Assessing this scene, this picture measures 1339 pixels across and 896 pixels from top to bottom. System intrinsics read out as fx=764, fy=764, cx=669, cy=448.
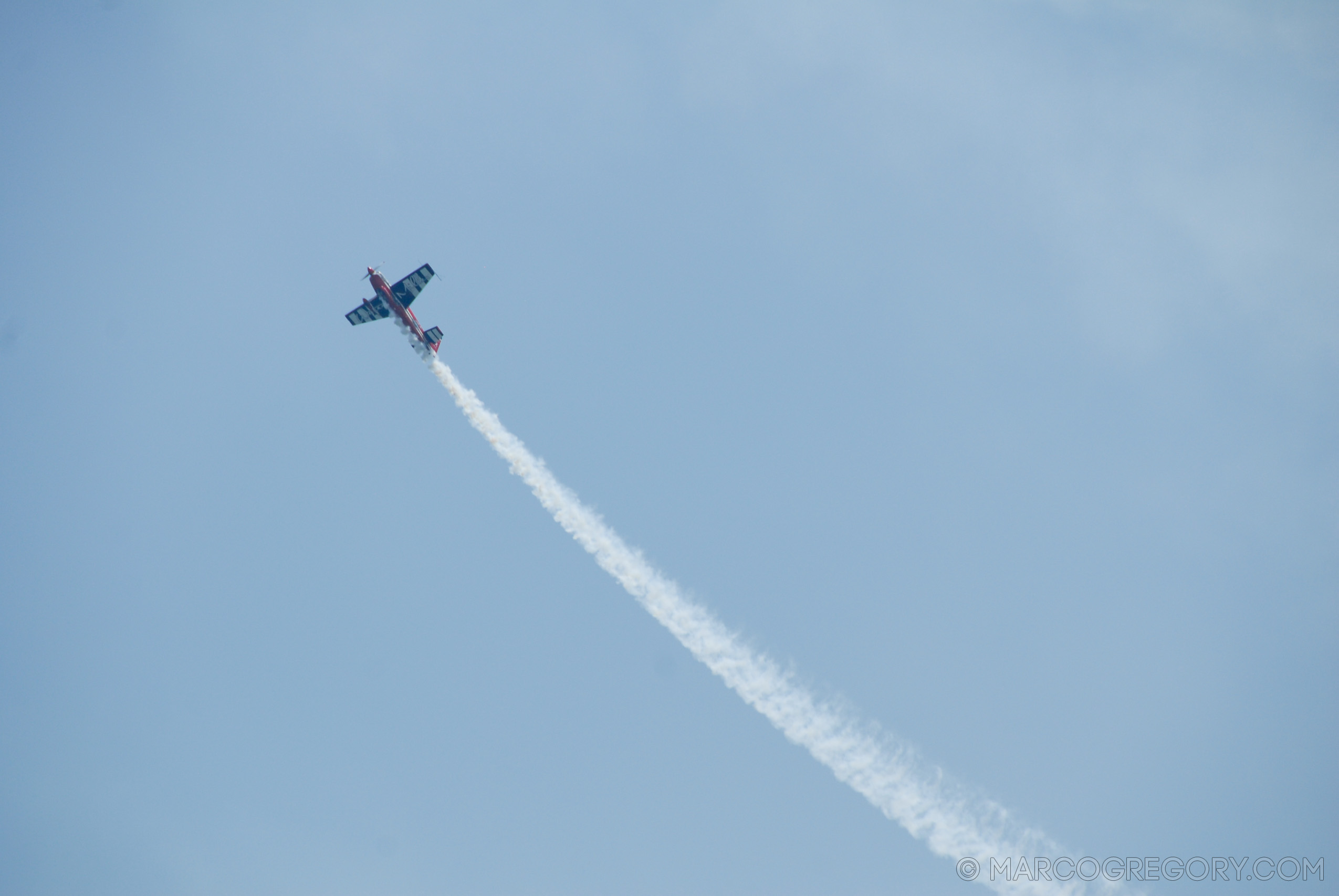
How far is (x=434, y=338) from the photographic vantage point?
49719 mm

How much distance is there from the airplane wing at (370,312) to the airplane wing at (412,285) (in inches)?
16.0

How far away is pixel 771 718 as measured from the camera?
40.9 m

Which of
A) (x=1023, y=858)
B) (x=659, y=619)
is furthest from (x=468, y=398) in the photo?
(x=1023, y=858)

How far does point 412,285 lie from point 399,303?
1.43 m

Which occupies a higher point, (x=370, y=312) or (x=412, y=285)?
(x=412, y=285)

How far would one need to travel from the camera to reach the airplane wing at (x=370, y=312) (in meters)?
48.5

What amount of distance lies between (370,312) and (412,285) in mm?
3280

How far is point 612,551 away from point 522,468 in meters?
8.06

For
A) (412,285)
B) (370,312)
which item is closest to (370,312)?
(370,312)

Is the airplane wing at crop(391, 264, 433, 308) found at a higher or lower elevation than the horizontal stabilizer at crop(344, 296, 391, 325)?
higher

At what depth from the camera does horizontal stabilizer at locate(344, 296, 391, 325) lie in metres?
48.5

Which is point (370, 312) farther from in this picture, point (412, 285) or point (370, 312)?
point (412, 285)

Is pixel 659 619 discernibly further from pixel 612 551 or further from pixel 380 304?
pixel 380 304

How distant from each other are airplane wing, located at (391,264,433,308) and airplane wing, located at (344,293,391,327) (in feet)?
1.33
